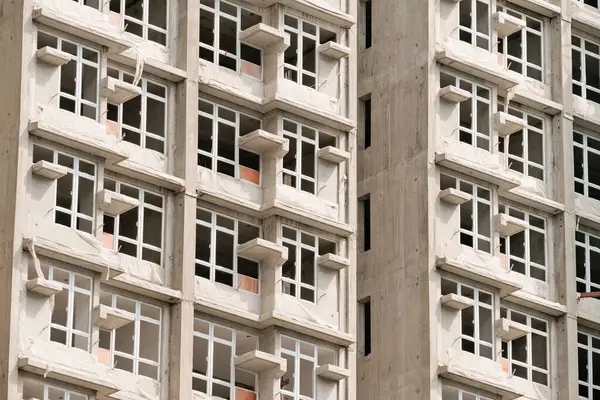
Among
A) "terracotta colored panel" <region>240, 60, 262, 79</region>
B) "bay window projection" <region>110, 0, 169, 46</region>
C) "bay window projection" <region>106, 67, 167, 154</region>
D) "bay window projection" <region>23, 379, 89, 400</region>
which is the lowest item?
"bay window projection" <region>23, 379, 89, 400</region>

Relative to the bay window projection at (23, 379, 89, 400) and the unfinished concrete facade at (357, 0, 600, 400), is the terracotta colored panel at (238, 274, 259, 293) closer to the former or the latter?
the unfinished concrete facade at (357, 0, 600, 400)

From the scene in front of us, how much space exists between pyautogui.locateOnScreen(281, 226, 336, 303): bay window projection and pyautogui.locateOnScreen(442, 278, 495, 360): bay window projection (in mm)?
A: 4306

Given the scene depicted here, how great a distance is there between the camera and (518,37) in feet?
275

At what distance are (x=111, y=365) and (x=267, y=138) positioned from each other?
358 inches

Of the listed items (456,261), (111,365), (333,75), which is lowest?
(111,365)

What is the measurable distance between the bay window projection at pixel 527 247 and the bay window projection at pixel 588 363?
256cm

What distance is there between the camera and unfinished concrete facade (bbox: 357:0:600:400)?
7756 cm

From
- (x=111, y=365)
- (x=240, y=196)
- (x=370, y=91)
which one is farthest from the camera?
(x=370, y=91)

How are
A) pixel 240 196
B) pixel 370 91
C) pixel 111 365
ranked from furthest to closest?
pixel 370 91
pixel 240 196
pixel 111 365

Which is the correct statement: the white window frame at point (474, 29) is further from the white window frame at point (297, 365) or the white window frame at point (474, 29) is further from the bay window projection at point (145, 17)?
the white window frame at point (297, 365)

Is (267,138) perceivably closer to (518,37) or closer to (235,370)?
(235,370)

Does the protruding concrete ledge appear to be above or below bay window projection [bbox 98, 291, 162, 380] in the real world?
above

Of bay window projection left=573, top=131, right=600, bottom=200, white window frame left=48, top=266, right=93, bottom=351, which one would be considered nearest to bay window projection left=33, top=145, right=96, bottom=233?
white window frame left=48, top=266, right=93, bottom=351

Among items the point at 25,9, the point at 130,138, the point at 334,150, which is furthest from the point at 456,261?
the point at 25,9
